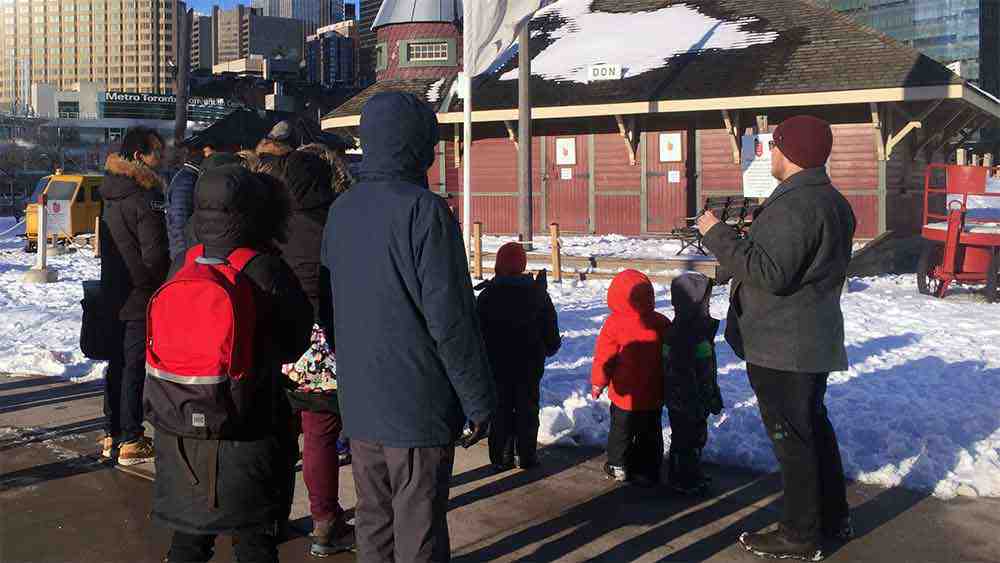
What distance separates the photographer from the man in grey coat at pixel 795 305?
4.20 metres

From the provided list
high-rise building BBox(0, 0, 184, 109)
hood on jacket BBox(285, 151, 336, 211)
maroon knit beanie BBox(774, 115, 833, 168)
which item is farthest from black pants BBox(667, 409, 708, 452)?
high-rise building BBox(0, 0, 184, 109)

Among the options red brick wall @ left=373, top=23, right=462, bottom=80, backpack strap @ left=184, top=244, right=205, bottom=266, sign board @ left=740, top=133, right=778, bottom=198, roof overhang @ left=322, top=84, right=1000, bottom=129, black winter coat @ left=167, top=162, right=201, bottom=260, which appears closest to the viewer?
backpack strap @ left=184, top=244, right=205, bottom=266

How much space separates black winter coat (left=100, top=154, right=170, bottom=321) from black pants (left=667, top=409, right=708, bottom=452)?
9.63 ft

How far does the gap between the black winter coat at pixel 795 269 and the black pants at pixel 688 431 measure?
88cm

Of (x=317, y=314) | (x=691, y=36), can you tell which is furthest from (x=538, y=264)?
(x=317, y=314)

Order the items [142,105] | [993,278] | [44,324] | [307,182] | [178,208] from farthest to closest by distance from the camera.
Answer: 1. [142,105]
2. [993,278]
3. [44,324]
4. [178,208]
5. [307,182]

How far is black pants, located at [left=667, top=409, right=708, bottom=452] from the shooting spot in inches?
203

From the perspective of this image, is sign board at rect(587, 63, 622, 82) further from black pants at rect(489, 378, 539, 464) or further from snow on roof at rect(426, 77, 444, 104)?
black pants at rect(489, 378, 539, 464)

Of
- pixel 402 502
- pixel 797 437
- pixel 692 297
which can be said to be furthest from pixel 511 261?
pixel 402 502

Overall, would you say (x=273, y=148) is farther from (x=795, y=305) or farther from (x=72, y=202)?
(x=72, y=202)

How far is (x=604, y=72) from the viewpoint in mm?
20375

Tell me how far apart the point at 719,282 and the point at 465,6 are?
702cm

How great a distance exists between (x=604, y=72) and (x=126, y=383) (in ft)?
52.7

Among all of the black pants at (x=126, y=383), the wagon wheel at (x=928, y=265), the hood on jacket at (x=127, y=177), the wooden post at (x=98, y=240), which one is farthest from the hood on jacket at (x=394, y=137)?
the wagon wheel at (x=928, y=265)
